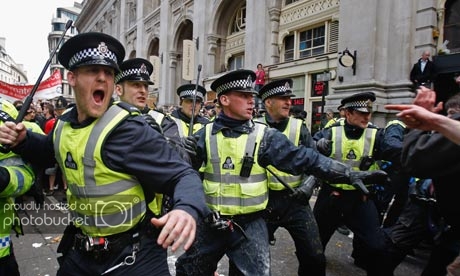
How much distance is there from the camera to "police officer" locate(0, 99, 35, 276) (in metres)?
2.14

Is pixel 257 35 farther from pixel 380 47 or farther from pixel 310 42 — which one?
pixel 380 47

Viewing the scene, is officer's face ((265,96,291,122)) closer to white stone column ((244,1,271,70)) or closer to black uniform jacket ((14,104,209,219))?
black uniform jacket ((14,104,209,219))

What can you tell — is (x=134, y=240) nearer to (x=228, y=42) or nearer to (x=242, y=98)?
(x=242, y=98)

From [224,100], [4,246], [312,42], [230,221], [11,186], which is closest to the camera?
[11,186]

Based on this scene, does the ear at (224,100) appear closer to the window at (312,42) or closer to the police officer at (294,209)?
the police officer at (294,209)

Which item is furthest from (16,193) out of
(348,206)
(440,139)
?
(348,206)

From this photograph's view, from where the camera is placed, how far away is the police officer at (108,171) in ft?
5.83

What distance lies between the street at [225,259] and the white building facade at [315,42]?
620 cm

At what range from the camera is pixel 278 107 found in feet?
13.2

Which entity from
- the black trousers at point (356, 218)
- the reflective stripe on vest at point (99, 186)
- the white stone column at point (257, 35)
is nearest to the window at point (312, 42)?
the white stone column at point (257, 35)

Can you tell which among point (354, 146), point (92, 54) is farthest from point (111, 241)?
point (354, 146)

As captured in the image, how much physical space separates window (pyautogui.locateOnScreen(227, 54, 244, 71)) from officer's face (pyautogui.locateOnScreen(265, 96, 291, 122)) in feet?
48.6

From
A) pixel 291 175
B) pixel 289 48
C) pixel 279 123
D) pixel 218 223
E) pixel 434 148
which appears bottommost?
pixel 218 223

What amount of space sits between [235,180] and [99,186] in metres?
1.23
